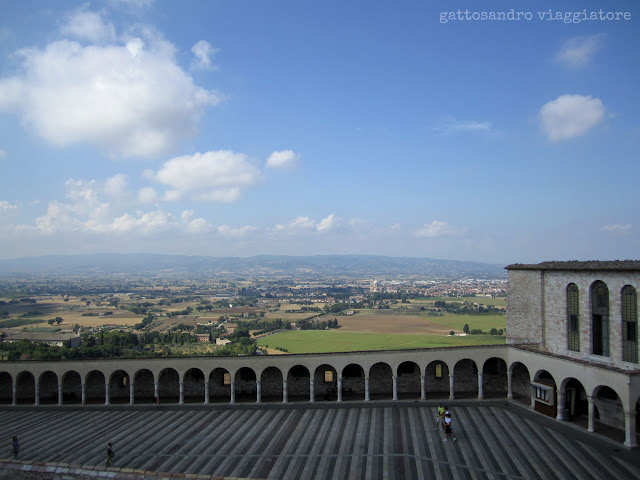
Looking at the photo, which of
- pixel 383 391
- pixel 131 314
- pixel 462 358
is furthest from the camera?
pixel 131 314

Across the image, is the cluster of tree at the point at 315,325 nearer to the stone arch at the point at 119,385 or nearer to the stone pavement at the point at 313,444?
the stone arch at the point at 119,385

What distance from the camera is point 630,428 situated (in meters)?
17.8

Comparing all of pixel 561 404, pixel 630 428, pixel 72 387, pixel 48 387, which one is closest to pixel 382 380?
pixel 561 404

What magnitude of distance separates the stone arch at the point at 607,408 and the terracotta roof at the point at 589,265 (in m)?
5.40

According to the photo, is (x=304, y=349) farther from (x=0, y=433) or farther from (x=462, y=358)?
(x=0, y=433)

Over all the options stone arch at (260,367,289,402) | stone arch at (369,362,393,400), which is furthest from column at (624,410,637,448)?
stone arch at (260,367,289,402)

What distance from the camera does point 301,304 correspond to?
5300 inches

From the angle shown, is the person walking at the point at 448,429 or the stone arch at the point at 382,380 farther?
the stone arch at the point at 382,380

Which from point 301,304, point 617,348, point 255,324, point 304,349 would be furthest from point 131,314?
point 617,348

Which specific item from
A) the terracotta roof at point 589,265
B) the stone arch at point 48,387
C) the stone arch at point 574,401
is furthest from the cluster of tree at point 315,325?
the stone arch at point 574,401

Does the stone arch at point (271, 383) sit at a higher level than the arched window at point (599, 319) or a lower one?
lower

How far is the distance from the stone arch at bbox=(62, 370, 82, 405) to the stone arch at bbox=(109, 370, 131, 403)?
213 centimetres

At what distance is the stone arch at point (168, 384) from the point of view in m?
28.8

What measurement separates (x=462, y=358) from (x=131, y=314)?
97.9 metres
